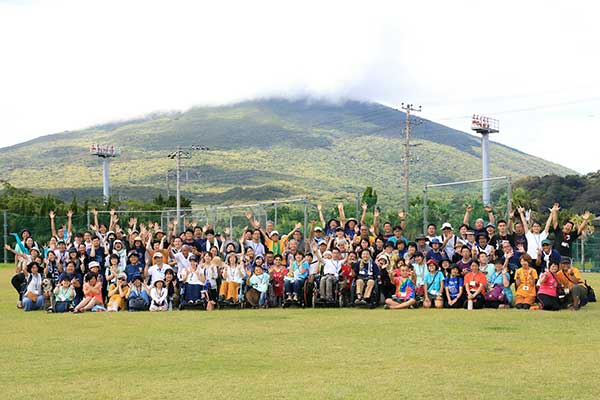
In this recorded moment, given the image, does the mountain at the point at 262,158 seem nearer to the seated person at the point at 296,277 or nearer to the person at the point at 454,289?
the seated person at the point at 296,277

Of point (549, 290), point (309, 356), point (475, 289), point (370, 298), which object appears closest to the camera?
point (309, 356)

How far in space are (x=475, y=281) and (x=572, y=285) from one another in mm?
1624

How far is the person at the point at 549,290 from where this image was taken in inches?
531

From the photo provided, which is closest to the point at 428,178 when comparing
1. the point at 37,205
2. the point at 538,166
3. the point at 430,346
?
the point at 538,166

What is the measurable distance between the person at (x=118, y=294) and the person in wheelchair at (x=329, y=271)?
12.4ft

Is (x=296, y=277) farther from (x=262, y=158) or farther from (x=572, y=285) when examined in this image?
(x=262, y=158)

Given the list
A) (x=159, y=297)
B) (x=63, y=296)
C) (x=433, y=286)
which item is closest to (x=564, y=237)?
(x=433, y=286)

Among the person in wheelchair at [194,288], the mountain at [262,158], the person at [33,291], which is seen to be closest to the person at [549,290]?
the person in wheelchair at [194,288]

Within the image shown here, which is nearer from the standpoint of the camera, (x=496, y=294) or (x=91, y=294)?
(x=496, y=294)

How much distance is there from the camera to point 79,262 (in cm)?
1611

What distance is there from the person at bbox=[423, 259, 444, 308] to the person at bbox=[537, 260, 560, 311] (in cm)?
174

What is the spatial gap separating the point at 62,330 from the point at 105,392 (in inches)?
205

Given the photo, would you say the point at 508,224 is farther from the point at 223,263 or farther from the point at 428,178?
the point at 428,178

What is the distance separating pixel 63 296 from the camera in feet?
50.0
